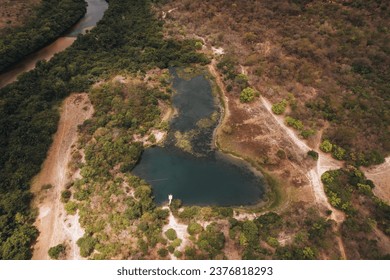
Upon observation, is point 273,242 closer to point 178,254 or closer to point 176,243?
point 178,254

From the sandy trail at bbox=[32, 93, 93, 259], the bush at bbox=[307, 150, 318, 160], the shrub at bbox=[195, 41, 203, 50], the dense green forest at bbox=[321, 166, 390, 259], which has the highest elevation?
the shrub at bbox=[195, 41, 203, 50]

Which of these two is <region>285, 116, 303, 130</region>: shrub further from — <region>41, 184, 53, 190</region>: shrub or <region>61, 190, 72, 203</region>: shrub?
<region>41, 184, 53, 190</region>: shrub

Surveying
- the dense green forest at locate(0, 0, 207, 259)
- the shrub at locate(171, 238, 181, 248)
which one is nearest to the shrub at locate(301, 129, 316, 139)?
the shrub at locate(171, 238, 181, 248)


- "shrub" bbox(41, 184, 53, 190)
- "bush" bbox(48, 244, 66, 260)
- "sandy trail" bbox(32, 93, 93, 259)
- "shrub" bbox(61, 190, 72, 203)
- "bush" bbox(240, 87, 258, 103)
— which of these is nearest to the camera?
"bush" bbox(48, 244, 66, 260)

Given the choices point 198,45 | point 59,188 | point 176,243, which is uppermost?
point 198,45

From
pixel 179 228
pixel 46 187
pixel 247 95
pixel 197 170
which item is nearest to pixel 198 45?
pixel 247 95

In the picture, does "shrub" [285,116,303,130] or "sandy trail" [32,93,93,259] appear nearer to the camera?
"sandy trail" [32,93,93,259]

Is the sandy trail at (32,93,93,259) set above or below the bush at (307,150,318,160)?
below

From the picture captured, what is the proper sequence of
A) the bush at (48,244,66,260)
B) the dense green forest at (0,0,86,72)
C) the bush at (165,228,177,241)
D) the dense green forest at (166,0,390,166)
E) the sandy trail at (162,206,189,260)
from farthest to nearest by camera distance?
1. the dense green forest at (0,0,86,72)
2. the dense green forest at (166,0,390,166)
3. the bush at (165,228,177,241)
4. the sandy trail at (162,206,189,260)
5. the bush at (48,244,66,260)
